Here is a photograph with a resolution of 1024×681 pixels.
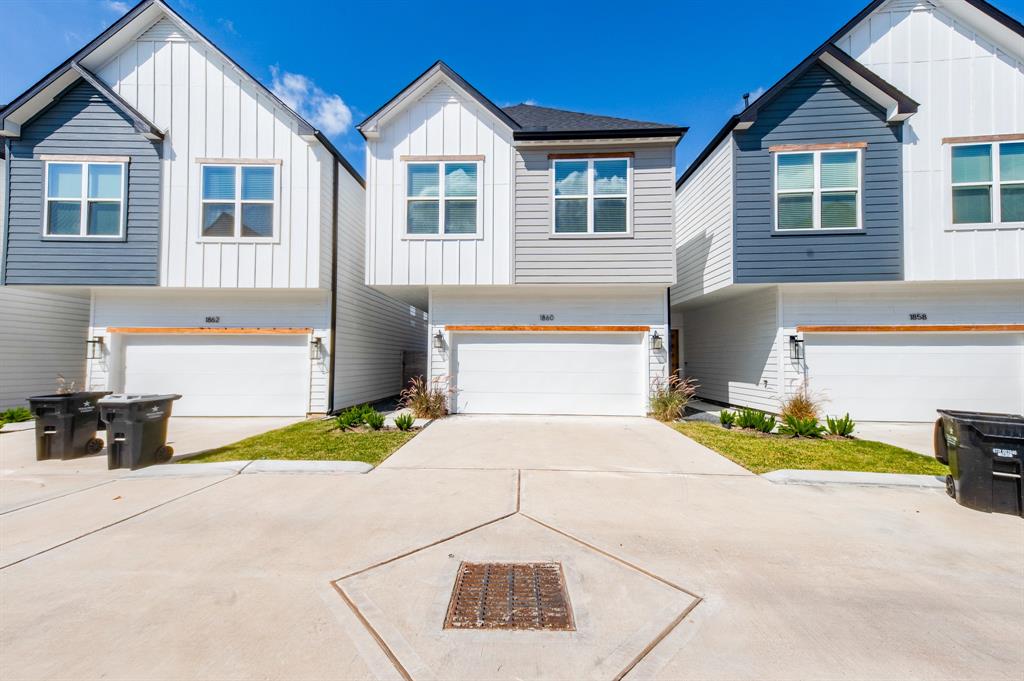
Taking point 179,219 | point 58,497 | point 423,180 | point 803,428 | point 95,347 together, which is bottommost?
point 58,497

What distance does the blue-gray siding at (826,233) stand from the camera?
8102 mm

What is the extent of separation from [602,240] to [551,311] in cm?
196

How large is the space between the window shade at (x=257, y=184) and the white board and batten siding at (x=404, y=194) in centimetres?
218

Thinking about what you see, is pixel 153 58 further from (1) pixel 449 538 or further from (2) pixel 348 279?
(1) pixel 449 538

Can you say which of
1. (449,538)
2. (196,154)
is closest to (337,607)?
(449,538)

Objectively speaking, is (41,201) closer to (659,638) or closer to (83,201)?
(83,201)

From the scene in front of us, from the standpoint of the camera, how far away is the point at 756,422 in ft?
24.1

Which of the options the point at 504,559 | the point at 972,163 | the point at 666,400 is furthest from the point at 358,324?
the point at 972,163

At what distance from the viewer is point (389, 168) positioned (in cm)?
886

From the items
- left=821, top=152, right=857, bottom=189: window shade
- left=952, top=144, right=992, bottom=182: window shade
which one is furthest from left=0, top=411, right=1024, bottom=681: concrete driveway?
left=952, top=144, right=992, bottom=182: window shade

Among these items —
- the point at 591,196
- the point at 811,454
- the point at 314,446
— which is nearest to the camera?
the point at 811,454

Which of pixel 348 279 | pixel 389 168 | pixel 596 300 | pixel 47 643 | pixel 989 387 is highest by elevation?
pixel 389 168

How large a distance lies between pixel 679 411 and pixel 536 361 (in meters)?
3.33

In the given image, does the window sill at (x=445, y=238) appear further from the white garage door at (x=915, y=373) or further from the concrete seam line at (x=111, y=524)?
the white garage door at (x=915, y=373)
